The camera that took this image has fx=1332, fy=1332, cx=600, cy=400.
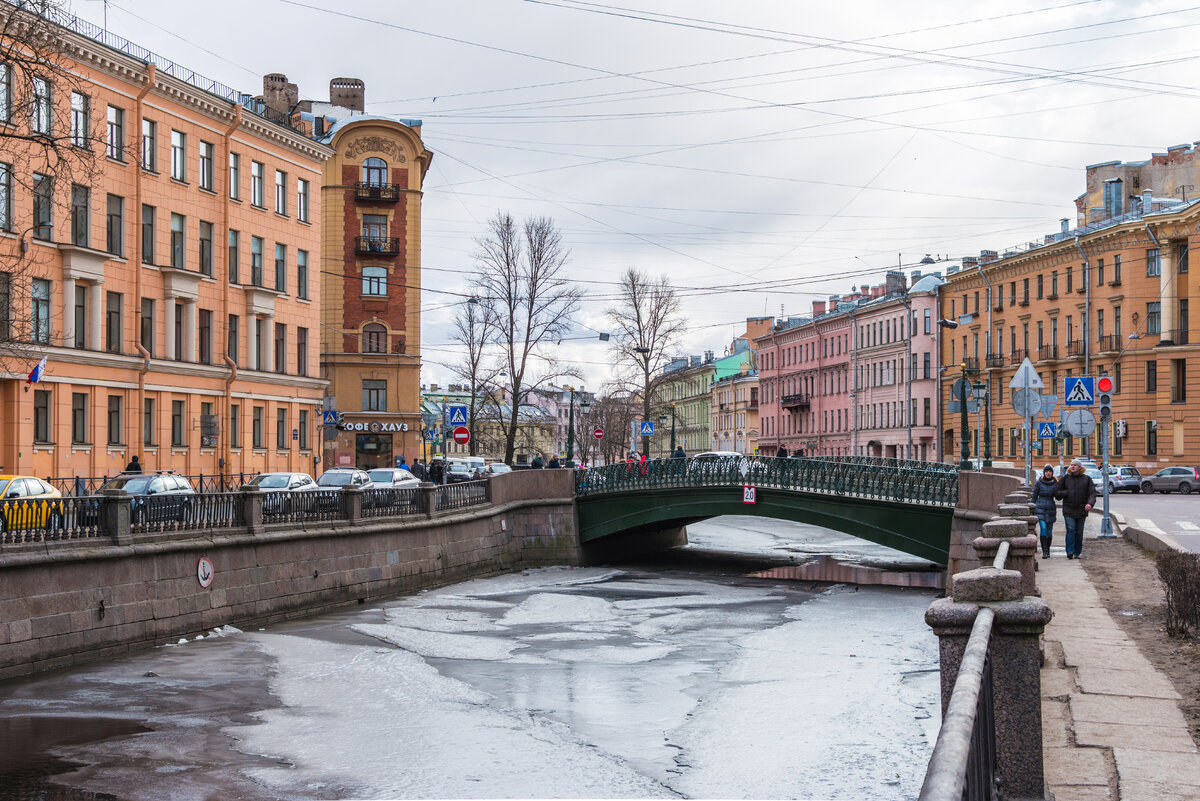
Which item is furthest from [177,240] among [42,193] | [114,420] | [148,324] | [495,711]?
[495,711]

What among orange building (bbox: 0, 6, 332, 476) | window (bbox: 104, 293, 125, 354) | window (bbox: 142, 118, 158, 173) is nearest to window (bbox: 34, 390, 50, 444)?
orange building (bbox: 0, 6, 332, 476)

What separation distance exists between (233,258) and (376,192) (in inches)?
638

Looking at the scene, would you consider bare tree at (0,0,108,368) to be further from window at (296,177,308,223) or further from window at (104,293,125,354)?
window at (296,177,308,223)

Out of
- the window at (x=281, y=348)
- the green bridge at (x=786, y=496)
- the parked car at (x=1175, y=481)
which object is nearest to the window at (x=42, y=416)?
the window at (x=281, y=348)

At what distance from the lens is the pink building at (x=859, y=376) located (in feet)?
285

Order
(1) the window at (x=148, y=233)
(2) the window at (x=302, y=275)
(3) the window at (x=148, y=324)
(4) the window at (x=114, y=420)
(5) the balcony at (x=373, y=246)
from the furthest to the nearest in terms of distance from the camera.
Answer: (5) the balcony at (x=373, y=246), (2) the window at (x=302, y=275), (1) the window at (x=148, y=233), (3) the window at (x=148, y=324), (4) the window at (x=114, y=420)

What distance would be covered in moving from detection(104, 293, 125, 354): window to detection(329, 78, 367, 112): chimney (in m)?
30.0

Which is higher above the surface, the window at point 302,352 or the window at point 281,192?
the window at point 281,192

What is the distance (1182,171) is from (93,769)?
71379 millimetres

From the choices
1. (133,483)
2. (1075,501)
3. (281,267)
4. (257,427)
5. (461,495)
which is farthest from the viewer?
(281,267)

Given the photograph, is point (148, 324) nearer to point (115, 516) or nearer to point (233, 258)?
point (233, 258)

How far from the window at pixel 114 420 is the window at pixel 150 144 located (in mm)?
6977

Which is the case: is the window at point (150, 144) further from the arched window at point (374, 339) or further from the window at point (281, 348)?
the arched window at point (374, 339)

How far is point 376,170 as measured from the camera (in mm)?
61750
